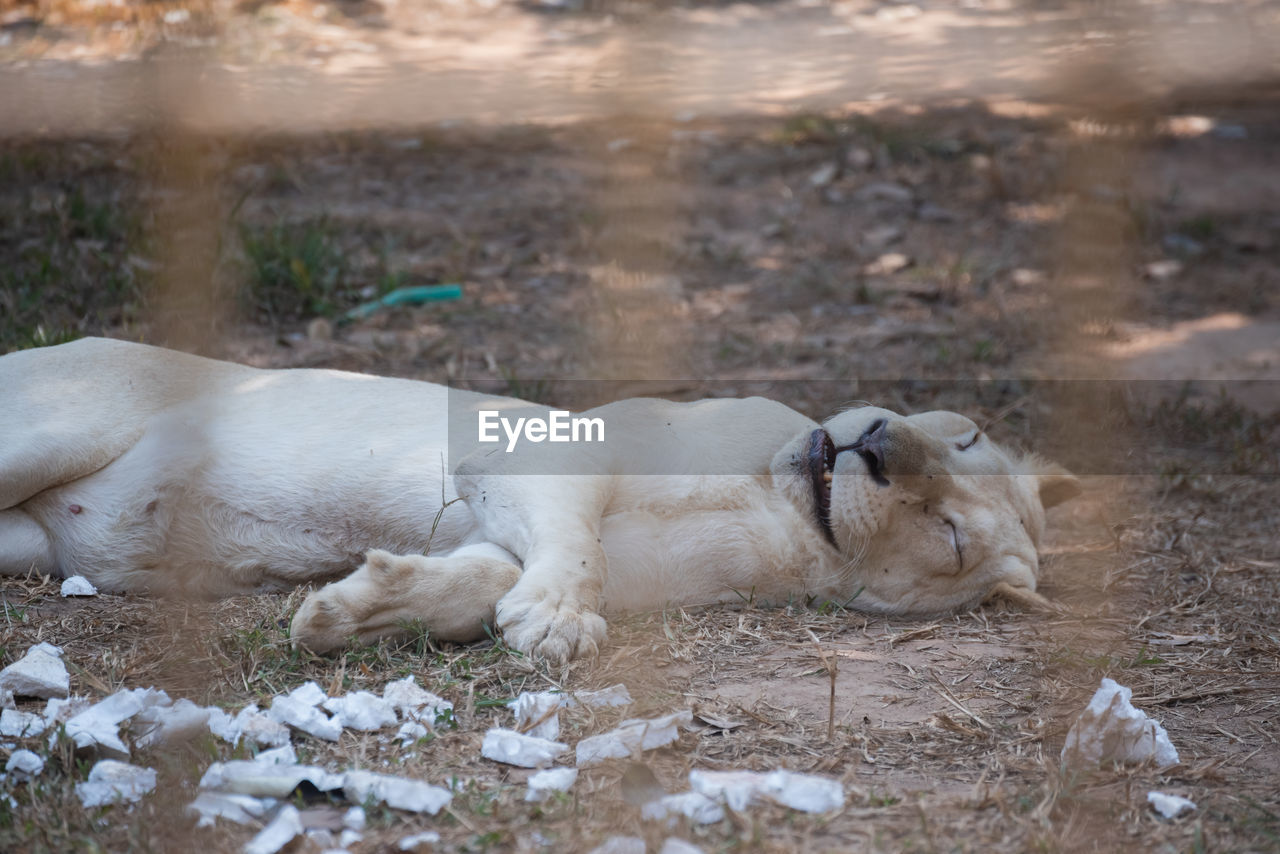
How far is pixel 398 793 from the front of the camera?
A: 2355 millimetres

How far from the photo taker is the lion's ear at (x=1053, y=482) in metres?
4.09

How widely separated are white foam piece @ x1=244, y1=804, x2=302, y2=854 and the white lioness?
3.64ft

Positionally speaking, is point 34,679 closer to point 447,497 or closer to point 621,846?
point 447,497

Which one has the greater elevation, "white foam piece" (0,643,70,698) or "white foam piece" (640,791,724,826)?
"white foam piece" (0,643,70,698)

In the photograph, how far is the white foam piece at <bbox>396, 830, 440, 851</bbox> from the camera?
2188 mm

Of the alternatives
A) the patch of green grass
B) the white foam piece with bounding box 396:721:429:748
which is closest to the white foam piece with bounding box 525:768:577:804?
the white foam piece with bounding box 396:721:429:748

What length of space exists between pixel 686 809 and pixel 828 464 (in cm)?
152

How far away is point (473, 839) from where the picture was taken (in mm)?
2238

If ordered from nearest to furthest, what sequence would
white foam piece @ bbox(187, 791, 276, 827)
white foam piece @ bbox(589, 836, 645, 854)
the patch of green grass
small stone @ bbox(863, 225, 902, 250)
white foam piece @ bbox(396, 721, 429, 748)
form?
white foam piece @ bbox(589, 836, 645, 854) → white foam piece @ bbox(187, 791, 276, 827) → white foam piece @ bbox(396, 721, 429, 748) → the patch of green grass → small stone @ bbox(863, 225, 902, 250)

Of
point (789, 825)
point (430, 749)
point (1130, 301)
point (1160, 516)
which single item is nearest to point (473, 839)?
point (430, 749)

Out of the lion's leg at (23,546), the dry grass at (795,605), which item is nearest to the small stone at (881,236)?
the dry grass at (795,605)

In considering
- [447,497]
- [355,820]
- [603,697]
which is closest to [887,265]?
[447,497]

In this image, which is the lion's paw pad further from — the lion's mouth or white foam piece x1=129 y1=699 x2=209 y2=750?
the lion's mouth

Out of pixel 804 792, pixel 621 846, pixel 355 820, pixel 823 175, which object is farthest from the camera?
pixel 823 175
